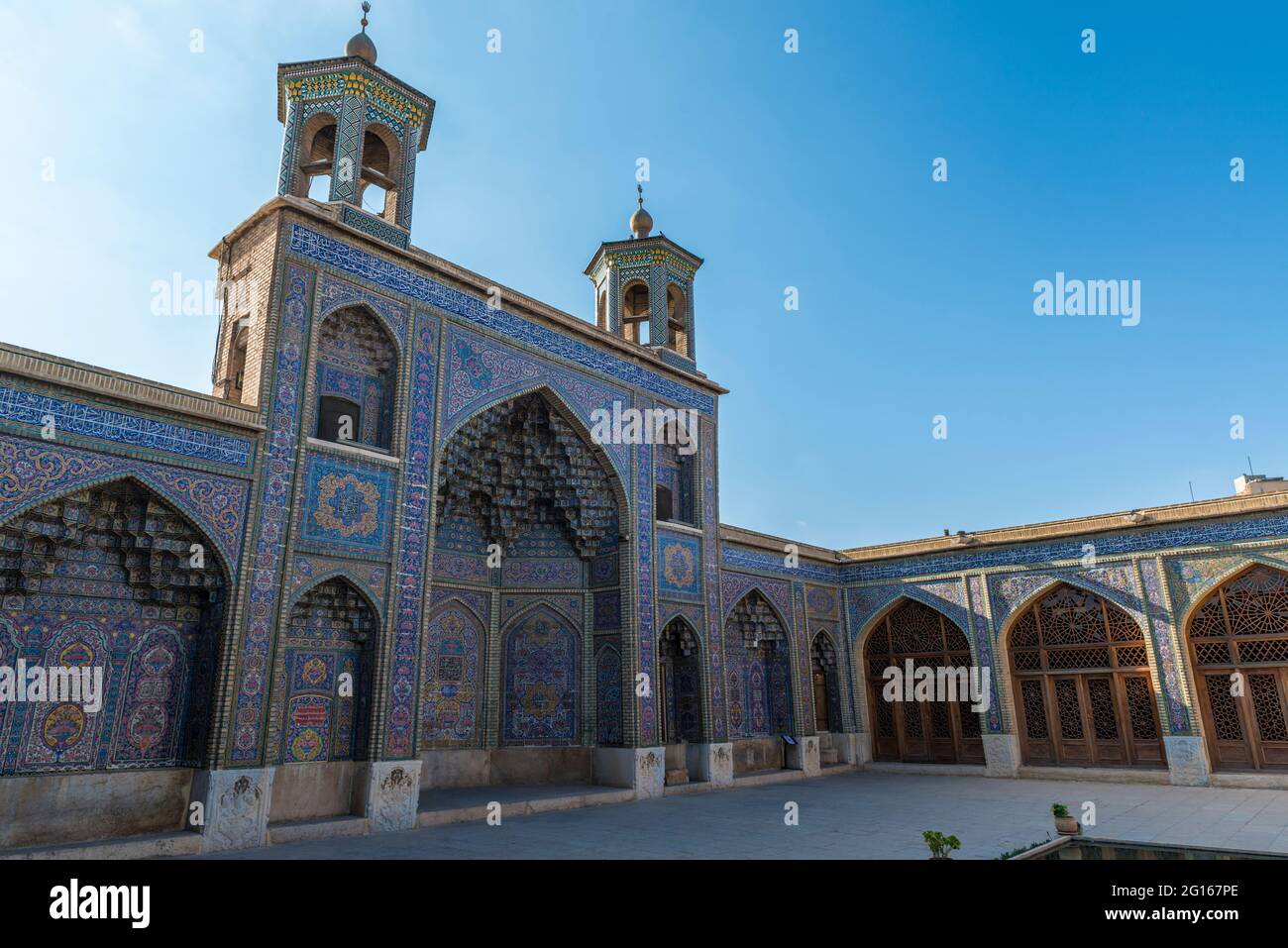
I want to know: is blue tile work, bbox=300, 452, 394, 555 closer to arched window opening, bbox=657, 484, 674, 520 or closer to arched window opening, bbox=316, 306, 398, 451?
arched window opening, bbox=316, 306, 398, 451

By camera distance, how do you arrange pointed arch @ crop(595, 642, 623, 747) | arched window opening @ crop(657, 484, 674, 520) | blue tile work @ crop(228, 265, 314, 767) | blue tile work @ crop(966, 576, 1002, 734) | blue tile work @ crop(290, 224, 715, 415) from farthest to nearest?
blue tile work @ crop(966, 576, 1002, 734) → arched window opening @ crop(657, 484, 674, 520) → pointed arch @ crop(595, 642, 623, 747) → blue tile work @ crop(290, 224, 715, 415) → blue tile work @ crop(228, 265, 314, 767)

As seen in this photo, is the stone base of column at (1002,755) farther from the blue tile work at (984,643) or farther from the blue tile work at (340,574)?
the blue tile work at (340,574)

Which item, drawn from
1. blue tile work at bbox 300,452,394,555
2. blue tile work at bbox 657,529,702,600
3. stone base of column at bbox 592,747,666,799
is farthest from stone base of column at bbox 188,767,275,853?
blue tile work at bbox 657,529,702,600

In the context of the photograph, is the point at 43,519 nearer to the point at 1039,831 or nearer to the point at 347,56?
the point at 347,56

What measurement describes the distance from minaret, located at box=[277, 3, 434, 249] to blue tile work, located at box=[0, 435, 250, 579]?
3703 millimetres

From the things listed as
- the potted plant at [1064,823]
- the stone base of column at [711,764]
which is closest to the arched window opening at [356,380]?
the stone base of column at [711,764]

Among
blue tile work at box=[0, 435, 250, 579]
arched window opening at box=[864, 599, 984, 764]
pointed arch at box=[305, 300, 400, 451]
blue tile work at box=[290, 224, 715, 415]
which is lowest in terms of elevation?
arched window opening at box=[864, 599, 984, 764]

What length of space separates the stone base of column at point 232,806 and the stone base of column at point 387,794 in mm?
1092

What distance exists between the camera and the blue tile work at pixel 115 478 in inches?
257

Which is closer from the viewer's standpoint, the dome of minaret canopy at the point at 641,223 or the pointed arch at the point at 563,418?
the pointed arch at the point at 563,418

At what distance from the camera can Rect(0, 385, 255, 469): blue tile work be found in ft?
21.7

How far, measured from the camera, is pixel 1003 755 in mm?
13719
